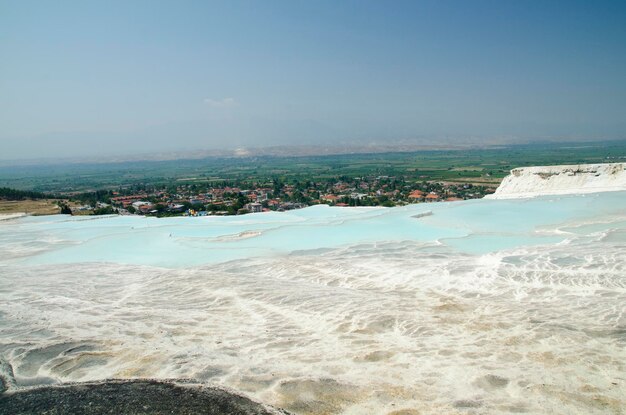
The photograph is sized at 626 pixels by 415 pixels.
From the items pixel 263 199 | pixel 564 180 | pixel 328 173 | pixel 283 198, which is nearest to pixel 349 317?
pixel 564 180

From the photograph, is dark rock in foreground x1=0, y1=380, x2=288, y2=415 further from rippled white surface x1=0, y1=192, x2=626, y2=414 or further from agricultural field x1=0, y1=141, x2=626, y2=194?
agricultural field x1=0, y1=141, x2=626, y2=194

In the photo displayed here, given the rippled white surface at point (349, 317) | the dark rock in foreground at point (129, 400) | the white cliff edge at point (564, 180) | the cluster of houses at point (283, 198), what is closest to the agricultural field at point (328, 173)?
the cluster of houses at point (283, 198)

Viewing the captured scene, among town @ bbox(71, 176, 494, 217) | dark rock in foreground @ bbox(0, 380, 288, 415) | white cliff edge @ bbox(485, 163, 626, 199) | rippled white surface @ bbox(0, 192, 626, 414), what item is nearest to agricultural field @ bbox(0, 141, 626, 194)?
town @ bbox(71, 176, 494, 217)

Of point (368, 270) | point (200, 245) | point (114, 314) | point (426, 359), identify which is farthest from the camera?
point (200, 245)

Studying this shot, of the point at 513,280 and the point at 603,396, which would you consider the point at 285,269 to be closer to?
the point at 513,280

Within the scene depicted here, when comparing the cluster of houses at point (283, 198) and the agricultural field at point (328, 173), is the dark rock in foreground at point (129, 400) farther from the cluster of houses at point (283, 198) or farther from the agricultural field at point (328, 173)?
the agricultural field at point (328, 173)

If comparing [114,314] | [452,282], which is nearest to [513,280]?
[452,282]
